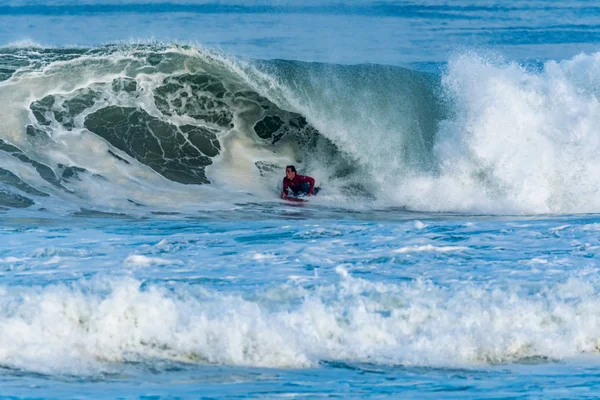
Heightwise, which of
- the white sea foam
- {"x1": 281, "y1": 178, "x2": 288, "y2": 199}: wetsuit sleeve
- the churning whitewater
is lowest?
the white sea foam

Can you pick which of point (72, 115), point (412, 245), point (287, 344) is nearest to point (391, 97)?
point (72, 115)

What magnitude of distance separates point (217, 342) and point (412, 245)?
3.21 meters

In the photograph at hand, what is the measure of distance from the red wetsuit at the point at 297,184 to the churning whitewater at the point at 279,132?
0.24 m

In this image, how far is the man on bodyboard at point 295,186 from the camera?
12531 mm

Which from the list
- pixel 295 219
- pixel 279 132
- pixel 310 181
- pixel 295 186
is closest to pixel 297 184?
pixel 295 186

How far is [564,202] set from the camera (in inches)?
493

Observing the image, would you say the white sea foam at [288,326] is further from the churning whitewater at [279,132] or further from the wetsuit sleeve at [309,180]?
the wetsuit sleeve at [309,180]

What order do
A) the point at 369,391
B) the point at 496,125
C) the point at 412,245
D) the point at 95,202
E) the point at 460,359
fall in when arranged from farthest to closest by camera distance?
the point at 496,125
the point at 95,202
the point at 412,245
the point at 460,359
the point at 369,391

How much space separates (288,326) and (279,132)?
8.88m

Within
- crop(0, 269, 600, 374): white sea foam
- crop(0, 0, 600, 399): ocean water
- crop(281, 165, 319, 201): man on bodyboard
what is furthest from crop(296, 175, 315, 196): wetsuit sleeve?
crop(0, 269, 600, 374): white sea foam

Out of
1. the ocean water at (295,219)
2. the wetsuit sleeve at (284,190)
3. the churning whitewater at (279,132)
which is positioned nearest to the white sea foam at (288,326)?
the ocean water at (295,219)

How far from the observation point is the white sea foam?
19.3ft

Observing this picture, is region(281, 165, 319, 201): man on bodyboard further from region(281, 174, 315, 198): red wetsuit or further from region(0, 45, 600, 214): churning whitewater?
region(0, 45, 600, 214): churning whitewater

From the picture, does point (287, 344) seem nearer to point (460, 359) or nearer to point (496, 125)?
point (460, 359)
